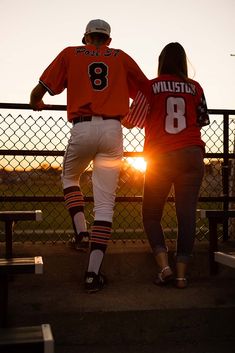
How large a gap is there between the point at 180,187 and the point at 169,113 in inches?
23.1

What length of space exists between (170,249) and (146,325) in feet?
4.45

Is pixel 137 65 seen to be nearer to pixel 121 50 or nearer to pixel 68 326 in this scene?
pixel 121 50

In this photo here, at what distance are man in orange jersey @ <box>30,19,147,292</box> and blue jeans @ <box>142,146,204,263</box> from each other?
34 centimetres

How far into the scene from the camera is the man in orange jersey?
3.80m

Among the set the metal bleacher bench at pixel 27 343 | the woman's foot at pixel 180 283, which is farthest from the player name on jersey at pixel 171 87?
the metal bleacher bench at pixel 27 343

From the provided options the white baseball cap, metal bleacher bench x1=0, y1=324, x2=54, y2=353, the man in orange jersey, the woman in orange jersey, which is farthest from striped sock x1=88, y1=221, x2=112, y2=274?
metal bleacher bench x1=0, y1=324, x2=54, y2=353

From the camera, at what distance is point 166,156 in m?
3.99

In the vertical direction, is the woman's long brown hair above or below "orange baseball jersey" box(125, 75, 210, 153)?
above

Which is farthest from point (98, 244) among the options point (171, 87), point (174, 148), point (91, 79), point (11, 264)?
point (171, 87)

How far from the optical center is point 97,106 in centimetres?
378

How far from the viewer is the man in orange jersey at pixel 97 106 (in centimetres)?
380

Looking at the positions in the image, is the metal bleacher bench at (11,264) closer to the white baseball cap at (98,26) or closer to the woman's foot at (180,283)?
the woman's foot at (180,283)

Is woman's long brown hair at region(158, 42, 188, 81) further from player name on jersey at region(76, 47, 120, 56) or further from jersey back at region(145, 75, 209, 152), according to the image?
player name on jersey at region(76, 47, 120, 56)

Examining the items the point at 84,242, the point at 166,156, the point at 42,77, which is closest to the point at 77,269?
the point at 84,242
